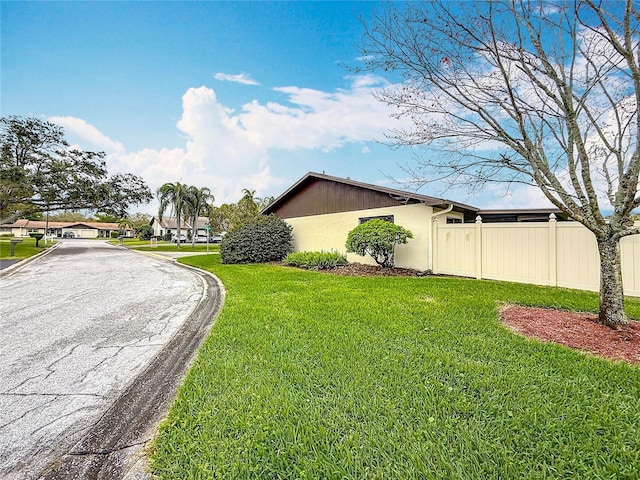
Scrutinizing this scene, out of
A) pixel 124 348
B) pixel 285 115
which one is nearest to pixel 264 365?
pixel 124 348

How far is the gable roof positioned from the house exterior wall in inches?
9.9

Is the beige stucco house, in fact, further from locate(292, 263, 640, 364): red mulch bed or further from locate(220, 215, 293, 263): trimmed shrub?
locate(292, 263, 640, 364): red mulch bed

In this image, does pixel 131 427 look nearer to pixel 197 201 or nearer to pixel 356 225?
pixel 356 225

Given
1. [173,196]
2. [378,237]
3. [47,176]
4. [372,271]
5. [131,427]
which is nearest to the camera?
[131,427]

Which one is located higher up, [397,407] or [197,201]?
[197,201]

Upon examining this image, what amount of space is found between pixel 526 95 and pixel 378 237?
5.45m

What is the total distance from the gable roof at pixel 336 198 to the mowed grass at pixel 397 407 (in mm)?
6627

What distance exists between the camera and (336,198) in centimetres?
1349

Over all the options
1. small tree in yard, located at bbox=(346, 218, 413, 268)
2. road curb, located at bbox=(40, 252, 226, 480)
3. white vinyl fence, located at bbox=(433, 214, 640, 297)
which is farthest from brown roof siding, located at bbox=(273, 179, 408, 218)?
road curb, located at bbox=(40, 252, 226, 480)

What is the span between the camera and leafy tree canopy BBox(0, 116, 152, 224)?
19.8 meters

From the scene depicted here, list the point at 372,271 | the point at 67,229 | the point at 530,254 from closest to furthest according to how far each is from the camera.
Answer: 1. the point at 530,254
2. the point at 372,271
3. the point at 67,229

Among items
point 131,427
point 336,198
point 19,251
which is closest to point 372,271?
point 336,198

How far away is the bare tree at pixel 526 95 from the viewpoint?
430cm

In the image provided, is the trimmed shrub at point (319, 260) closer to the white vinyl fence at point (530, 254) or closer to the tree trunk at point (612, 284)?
the white vinyl fence at point (530, 254)
